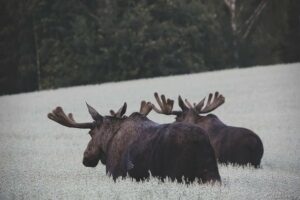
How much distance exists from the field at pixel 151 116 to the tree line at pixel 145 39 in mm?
14063

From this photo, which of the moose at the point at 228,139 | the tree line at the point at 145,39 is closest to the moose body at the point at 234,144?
A: the moose at the point at 228,139

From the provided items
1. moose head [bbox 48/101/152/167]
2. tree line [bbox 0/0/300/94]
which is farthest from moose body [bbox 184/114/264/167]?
tree line [bbox 0/0/300/94]

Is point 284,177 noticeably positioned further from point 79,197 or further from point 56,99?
point 56,99

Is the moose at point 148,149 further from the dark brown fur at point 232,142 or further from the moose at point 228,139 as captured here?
the dark brown fur at point 232,142

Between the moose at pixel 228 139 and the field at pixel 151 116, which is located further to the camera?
the moose at pixel 228 139

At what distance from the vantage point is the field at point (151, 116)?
7344 mm

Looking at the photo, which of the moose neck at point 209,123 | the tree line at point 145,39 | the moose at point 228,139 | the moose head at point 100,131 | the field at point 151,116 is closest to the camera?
the field at point 151,116

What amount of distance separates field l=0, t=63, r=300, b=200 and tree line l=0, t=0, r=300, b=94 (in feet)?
46.1

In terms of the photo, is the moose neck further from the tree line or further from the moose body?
the tree line

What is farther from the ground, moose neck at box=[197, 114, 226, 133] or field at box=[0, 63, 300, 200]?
moose neck at box=[197, 114, 226, 133]

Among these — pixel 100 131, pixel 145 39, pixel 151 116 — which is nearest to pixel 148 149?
pixel 100 131

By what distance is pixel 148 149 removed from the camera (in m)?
7.80

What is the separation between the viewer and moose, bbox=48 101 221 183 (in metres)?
7.44

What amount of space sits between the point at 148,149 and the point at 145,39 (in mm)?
37974
